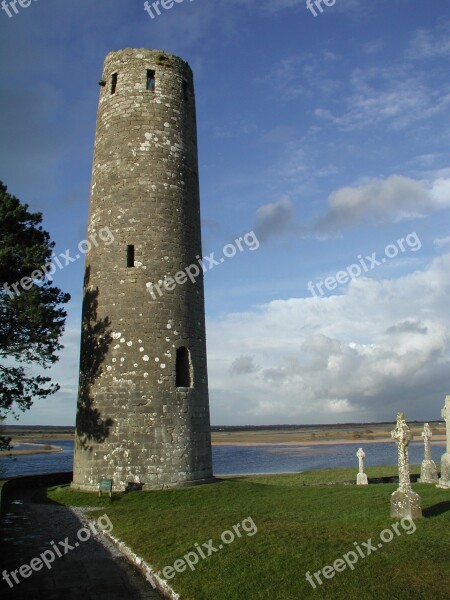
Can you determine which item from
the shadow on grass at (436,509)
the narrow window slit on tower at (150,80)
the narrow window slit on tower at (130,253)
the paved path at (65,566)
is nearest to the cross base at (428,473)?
the shadow on grass at (436,509)

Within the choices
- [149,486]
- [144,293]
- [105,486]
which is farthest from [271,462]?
[144,293]

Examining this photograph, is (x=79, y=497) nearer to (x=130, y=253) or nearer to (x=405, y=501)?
(x=130, y=253)

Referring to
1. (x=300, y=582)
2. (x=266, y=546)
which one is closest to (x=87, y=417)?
(x=266, y=546)

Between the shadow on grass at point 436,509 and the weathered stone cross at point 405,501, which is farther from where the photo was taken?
the shadow on grass at point 436,509

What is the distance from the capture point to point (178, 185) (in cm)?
1992

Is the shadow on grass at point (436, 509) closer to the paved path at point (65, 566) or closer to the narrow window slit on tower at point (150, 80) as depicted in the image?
the paved path at point (65, 566)

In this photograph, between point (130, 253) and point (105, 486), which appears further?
point (130, 253)

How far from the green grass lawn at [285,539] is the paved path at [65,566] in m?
0.52

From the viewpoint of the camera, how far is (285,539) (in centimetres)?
1022

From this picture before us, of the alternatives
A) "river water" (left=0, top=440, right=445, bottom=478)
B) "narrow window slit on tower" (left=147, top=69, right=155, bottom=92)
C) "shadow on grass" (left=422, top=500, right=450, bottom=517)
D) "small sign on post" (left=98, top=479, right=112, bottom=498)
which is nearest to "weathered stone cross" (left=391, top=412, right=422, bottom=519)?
"shadow on grass" (left=422, top=500, right=450, bottom=517)

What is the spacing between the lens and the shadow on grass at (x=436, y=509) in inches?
494

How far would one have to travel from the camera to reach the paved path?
27.2 ft

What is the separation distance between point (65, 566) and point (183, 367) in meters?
9.63

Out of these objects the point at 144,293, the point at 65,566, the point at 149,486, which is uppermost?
the point at 144,293
